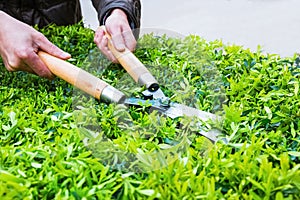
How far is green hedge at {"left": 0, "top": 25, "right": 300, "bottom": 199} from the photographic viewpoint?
27.0 inches

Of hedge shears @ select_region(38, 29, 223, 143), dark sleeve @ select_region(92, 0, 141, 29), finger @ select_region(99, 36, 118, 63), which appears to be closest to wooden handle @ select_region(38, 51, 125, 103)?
hedge shears @ select_region(38, 29, 223, 143)

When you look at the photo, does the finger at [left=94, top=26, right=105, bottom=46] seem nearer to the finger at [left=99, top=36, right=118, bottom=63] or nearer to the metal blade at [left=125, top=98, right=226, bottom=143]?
the finger at [left=99, top=36, right=118, bottom=63]

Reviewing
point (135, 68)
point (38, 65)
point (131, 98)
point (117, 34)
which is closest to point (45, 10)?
point (117, 34)

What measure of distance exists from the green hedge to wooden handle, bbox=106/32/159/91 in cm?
4

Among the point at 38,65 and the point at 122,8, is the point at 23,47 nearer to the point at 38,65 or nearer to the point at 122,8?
the point at 38,65

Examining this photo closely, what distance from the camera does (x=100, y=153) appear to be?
79 cm

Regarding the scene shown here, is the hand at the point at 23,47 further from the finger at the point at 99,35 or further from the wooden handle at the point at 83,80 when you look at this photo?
the finger at the point at 99,35

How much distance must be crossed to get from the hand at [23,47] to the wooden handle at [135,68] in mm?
153

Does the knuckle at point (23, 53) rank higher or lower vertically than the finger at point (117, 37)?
lower

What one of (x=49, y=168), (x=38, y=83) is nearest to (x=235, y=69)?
(x=38, y=83)

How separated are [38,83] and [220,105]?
0.56 metres

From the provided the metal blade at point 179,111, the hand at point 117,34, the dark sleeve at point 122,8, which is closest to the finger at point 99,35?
the hand at point 117,34

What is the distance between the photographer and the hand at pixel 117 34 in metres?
1.34

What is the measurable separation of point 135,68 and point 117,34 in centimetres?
24
